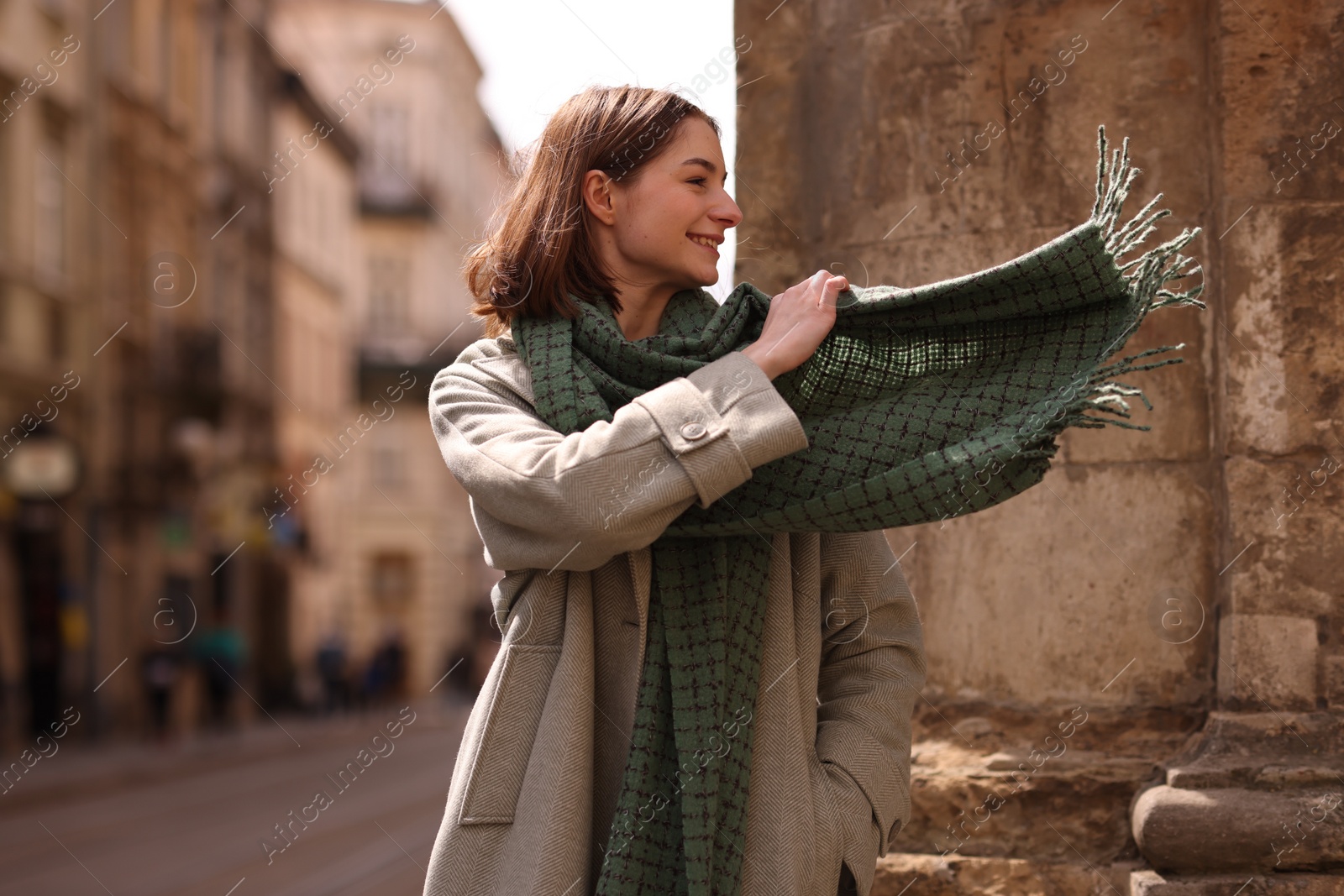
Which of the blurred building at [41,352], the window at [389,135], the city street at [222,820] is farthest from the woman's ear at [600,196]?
the window at [389,135]

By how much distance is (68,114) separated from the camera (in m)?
18.1

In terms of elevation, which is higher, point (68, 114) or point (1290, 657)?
point (68, 114)

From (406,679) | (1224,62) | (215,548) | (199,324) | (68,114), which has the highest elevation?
(68,114)

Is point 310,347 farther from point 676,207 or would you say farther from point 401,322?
point 676,207

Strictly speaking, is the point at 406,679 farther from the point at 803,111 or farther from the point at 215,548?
the point at 803,111

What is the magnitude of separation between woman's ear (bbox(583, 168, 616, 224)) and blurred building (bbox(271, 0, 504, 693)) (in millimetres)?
34414

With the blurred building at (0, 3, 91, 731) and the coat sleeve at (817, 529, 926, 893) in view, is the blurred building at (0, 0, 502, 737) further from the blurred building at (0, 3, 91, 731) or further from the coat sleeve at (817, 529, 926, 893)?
the coat sleeve at (817, 529, 926, 893)

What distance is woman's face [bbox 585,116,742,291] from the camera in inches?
88.0

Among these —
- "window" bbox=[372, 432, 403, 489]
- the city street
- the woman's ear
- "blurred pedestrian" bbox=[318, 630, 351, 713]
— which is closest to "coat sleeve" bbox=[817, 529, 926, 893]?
the woman's ear

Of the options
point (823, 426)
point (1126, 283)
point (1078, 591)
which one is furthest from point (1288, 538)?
point (823, 426)

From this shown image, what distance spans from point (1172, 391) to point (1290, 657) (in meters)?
0.60

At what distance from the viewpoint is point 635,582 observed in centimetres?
211

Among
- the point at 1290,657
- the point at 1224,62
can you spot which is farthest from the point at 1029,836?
the point at 1224,62

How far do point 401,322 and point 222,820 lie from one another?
32.3 meters
